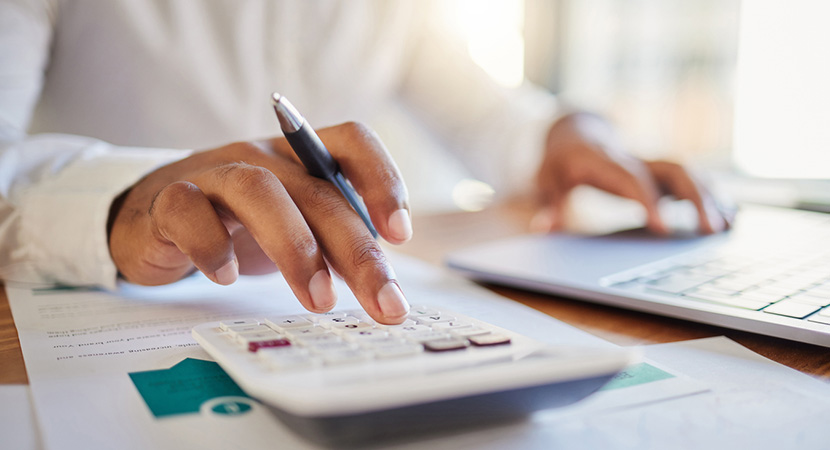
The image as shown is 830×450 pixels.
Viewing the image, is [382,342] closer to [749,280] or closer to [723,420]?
[723,420]

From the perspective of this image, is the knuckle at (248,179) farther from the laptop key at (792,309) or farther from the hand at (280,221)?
the laptop key at (792,309)

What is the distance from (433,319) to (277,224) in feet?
0.36

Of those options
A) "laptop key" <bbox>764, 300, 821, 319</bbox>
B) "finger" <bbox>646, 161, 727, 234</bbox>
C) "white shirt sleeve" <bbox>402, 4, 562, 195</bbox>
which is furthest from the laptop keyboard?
"white shirt sleeve" <bbox>402, 4, 562, 195</bbox>

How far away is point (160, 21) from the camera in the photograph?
33.4 inches

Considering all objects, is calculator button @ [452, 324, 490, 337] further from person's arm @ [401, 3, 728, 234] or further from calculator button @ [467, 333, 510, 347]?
person's arm @ [401, 3, 728, 234]

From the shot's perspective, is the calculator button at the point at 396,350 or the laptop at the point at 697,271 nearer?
the calculator button at the point at 396,350

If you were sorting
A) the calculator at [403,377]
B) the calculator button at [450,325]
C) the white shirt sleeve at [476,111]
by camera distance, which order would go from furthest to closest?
the white shirt sleeve at [476,111]
the calculator button at [450,325]
the calculator at [403,377]

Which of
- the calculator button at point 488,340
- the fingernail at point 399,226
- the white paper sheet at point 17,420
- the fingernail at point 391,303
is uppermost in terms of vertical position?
the fingernail at point 399,226

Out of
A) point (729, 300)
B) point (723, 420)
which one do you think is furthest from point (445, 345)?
point (729, 300)

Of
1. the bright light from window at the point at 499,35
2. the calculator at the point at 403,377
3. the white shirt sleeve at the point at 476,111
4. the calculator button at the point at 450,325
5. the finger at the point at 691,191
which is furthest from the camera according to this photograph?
the bright light from window at the point at 499,35

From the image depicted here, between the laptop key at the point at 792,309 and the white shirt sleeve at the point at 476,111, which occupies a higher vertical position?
the white shirt sleeve at the point at 476,111

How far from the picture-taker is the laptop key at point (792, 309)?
0.38 metres

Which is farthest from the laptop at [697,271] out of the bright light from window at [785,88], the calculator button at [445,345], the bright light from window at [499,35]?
the bright light from window at [499,35]

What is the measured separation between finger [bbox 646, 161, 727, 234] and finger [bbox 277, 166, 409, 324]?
18.9 inches
